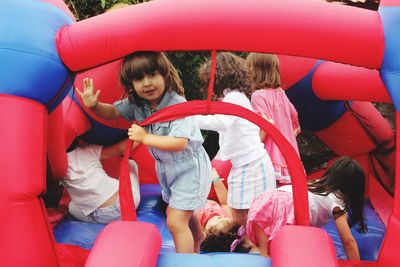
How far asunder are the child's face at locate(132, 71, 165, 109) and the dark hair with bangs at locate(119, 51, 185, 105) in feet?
0.05

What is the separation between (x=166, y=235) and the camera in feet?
9.00

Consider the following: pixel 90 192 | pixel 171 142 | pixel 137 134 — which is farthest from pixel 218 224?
pixel 137 134

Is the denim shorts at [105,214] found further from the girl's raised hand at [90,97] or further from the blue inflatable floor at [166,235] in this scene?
the girl's raised hand at [90,97]

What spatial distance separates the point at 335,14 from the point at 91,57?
88 centimetres

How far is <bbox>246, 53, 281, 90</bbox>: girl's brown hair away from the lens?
2.84 m

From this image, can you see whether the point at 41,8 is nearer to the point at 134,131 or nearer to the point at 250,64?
the point at 134,131

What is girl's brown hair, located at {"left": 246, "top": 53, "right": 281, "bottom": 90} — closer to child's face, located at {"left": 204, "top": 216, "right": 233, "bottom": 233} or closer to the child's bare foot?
child's face, located at {"left": 204, "top": 216, "right": 233, "bottom": 233}

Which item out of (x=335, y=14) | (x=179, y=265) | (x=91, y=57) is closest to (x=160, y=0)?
(x=91, y=57)

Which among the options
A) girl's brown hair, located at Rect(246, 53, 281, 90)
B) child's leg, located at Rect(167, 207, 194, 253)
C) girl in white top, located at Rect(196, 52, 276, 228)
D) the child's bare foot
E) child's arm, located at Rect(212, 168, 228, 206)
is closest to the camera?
child's leg, located at Rect(167, 207, 194, 253)

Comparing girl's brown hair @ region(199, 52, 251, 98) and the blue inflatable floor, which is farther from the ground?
girl's brown hair @ region(199, 52, 251, 98)

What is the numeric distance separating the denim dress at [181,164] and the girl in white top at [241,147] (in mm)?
355

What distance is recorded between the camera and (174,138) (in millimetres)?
2227

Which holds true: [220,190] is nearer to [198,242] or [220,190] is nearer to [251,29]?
[198,242]

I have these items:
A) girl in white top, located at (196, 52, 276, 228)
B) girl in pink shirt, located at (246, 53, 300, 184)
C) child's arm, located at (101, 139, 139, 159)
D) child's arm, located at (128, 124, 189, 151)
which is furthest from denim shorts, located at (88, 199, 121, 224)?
girl in pink shirt, located at (246, 53, 300, 184)
